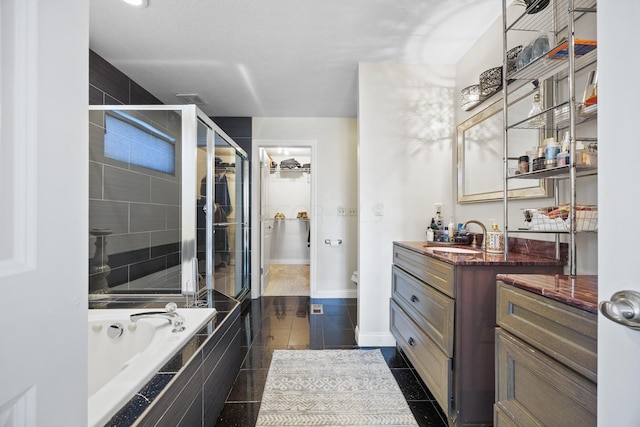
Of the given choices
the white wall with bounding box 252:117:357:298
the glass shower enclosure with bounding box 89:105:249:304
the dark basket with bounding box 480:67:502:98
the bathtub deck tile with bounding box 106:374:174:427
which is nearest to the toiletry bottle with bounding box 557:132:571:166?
the dark basket with bounding box 480:67:502:98

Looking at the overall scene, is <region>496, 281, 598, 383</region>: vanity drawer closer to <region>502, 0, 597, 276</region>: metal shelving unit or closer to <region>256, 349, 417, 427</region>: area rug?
<region>502, 0, 597, 276</region>: metal shelving unit

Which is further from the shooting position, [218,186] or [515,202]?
[218,186]

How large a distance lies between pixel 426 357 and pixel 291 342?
1157 millimetres

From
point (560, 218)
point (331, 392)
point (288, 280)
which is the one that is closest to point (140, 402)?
point (331, 392)

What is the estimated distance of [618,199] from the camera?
495mm

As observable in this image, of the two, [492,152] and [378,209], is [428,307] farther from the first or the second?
[492,152]

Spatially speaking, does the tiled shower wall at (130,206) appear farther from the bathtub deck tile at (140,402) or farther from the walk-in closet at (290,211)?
the walk-in closet at (290,211)

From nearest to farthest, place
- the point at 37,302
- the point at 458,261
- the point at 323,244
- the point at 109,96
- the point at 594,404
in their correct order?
the point at 37,302
the point at 594,404
the point at 458,261
the point at 109,96
the point at 323,244

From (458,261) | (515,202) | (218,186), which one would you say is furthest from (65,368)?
(218,186)

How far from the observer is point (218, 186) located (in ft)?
8.88

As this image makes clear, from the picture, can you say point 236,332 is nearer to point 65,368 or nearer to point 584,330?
point 65,368

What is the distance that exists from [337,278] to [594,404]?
9.94 ft

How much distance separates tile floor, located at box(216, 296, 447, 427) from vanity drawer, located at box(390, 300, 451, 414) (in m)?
0.13

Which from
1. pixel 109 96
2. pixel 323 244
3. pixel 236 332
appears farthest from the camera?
pixel 323 244
